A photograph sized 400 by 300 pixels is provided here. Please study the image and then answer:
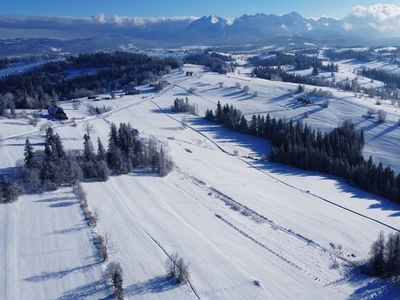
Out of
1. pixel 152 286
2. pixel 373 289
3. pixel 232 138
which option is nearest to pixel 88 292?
pixel 152 286

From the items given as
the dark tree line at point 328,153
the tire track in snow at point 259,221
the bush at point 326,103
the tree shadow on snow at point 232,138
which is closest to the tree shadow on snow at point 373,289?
the tire track in snow at point 259,221

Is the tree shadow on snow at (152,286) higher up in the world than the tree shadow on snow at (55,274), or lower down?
lower down

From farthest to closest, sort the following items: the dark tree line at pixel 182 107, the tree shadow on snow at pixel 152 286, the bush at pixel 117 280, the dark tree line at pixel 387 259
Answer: the dark tree line at pixel 182 107, the dark tree line at pixel 387 259, the tree shadow on snow at pixel 152 286, the bush at pixel 117 280

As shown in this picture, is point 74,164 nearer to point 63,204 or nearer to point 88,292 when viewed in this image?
point 63,204

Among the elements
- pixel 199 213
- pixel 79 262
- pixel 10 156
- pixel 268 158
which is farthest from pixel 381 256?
pixel 10 156

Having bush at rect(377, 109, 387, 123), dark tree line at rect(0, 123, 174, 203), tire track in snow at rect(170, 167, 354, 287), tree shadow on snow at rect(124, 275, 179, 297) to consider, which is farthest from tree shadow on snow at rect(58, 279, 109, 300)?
bush at rect(377, 109, 387, 123)

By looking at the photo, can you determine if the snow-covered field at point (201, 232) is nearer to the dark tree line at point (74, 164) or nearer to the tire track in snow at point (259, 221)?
the tire track in snow at point (259, 221)

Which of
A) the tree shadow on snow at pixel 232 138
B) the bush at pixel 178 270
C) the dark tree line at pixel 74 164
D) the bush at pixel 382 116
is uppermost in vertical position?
the dark tree line at pixel 74 164

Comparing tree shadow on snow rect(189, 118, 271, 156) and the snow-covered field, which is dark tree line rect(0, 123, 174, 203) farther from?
tree shadow on snow rect(189, 118, 271, 156)
